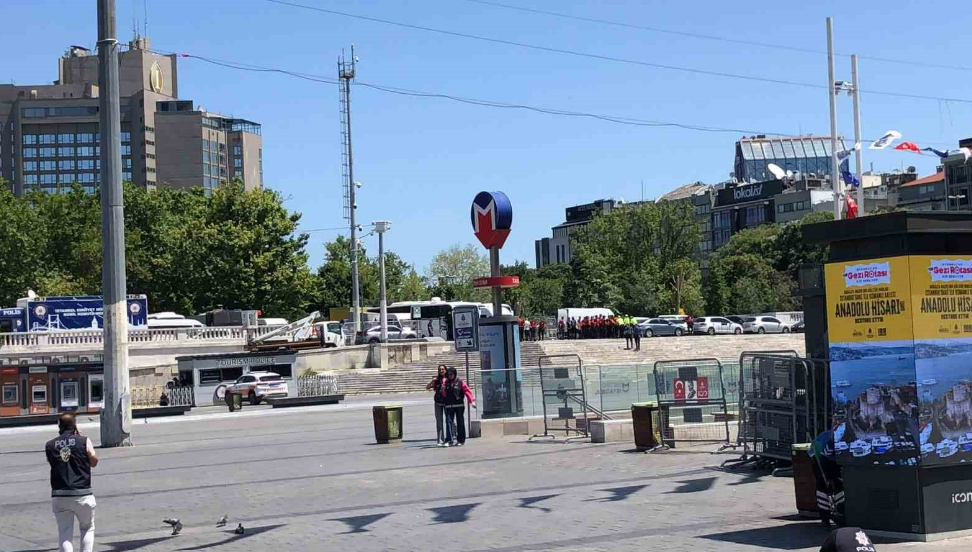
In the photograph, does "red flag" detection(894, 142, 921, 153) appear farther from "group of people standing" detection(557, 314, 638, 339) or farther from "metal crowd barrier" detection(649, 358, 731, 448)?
"group of people standing" detection(557, 314, 638, 339)

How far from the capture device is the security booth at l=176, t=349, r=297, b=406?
165 feet

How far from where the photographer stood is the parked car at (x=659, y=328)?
81562 millimetres

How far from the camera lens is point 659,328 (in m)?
82.2

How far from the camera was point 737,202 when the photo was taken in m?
162

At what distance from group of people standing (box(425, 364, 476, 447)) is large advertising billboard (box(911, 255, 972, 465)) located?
13.8 metres

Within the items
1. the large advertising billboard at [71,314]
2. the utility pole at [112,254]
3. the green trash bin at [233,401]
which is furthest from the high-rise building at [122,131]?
the utility pole at [112,254]

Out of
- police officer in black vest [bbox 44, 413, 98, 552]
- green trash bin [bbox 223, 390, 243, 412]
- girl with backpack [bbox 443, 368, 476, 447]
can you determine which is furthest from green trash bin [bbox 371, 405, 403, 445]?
green trash bin [bbox 223, 390, 243, 412]

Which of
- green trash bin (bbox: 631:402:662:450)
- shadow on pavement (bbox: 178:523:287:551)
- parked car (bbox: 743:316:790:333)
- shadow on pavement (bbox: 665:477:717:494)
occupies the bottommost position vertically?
shadow on pavement (bbox: 178:523:287:551)

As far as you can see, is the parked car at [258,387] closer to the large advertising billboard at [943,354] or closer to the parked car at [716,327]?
the large advertising billboard at [943,354]

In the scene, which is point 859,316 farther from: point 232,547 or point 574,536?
point 232,547

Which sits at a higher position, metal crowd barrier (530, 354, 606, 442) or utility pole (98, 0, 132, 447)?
utility pole (98, 0, 132, 447)

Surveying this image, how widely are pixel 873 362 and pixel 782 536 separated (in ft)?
6.56

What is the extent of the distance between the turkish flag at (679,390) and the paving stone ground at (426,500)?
127 centimetres

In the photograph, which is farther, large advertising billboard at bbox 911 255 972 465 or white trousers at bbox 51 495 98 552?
white trousers at bbox 51 495 98 552
